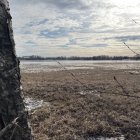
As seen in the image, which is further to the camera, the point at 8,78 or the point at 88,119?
the point at 88,119

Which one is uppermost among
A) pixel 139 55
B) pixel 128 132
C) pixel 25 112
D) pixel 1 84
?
pixel 139 55

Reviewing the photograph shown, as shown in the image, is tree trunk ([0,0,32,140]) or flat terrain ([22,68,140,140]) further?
flat terrain ([22,68,140,140])

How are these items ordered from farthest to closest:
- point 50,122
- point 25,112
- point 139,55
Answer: point 50,122
point 25,112
point 139,55

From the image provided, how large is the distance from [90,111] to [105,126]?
2.52 metres

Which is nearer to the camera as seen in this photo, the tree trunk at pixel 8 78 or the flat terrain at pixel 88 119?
the tree trunk at pixel 8 78

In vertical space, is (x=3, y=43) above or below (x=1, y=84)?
above

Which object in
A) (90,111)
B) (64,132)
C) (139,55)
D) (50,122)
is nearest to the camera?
(139,55)

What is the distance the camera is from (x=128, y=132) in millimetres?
9398

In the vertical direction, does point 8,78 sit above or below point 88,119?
above

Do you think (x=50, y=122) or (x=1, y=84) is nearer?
(x=1, y=84)

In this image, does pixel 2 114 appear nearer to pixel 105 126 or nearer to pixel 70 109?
pixel 105 126

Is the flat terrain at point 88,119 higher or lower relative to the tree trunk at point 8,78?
lower

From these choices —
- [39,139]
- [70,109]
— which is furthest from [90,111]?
[39,139]

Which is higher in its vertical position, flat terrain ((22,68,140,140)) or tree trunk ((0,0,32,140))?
tree trunk ((0,0,32,140))
